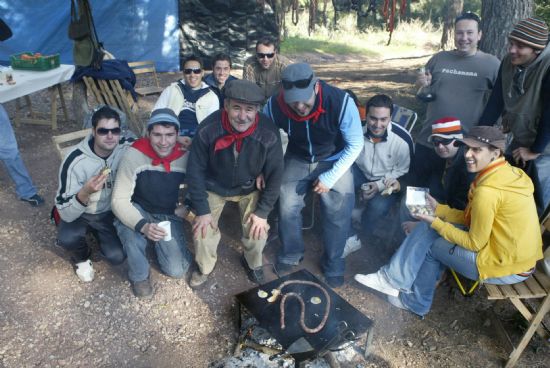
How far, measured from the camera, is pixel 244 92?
3.05 m

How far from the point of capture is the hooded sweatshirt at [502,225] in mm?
2791

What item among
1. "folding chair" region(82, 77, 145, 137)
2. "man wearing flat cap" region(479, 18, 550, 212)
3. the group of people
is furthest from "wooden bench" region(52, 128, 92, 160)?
"man wearing flat cap" region(479, 18, 550, 212)

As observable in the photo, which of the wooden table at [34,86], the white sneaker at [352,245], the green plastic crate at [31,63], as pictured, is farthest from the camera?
the green plastic crate at [31,63]

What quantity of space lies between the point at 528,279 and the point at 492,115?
63.7 inches

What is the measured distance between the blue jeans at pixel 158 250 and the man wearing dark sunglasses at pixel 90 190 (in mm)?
216

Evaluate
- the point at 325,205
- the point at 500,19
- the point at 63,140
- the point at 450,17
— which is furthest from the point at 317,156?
the point at 450,17

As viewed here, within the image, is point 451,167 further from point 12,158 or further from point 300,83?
point 12,158

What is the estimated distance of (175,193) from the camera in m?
3.69

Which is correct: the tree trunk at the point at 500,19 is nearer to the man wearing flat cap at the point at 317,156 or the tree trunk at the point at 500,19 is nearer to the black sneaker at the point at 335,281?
the man wearing flat cap at the point at 317,156

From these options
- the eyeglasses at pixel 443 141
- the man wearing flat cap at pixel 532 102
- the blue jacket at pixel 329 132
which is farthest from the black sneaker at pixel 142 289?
the man wearing flat cap at pixel 532 102

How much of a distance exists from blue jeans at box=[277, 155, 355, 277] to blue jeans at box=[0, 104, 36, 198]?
3.09 meters

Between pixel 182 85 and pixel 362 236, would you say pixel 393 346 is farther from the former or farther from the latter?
pixel 182 85

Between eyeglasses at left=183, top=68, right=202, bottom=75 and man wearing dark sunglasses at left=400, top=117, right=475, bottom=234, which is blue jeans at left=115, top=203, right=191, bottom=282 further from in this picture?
man wearing dark sunglasses at left=400, top=117, right=475, bottom=234

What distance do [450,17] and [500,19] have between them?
9.35m
